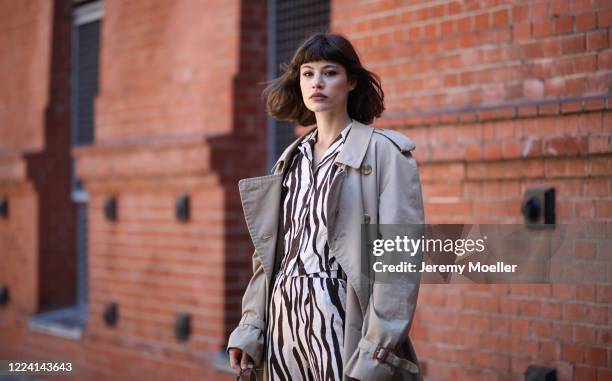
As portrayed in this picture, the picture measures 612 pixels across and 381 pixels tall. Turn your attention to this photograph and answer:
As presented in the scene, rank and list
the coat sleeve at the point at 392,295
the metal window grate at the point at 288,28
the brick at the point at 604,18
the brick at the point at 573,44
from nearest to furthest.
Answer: the coat sleeve at the point at 392,295
the brick at the point at 604,18
the brick at the point at 573,44
the metal window grate at the point at 288,28

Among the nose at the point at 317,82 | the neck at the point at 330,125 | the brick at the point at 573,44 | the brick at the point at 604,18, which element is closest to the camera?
the nose at the point at 317,82

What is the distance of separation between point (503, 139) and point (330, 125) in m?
1.31

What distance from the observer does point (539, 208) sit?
13.6 feet

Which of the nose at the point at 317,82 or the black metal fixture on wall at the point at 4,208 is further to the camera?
the black metal fixture on wall at the point at 4,208

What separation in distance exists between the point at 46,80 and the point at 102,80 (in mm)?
1346

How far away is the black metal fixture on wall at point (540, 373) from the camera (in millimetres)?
4109

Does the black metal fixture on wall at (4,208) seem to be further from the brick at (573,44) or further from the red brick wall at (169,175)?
the brick at (573,44)

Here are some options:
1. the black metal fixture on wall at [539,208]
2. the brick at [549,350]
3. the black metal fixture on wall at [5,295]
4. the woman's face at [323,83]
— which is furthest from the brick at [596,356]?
the black metal fixture on wall at [5,295]

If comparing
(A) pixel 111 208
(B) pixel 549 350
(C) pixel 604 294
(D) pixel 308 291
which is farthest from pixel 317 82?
(A) pixel 111 208

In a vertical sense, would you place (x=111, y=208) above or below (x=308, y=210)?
below

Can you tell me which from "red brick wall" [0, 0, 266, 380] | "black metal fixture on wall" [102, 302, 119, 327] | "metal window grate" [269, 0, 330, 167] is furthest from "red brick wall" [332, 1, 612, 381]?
"black metal fixture on wall" [102, 302, 119, 327]

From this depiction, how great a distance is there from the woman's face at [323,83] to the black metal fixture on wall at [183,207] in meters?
3.53

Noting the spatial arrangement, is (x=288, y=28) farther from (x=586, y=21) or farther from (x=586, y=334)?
(x=586, y=334)

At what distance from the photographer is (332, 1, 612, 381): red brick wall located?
13.1ft
